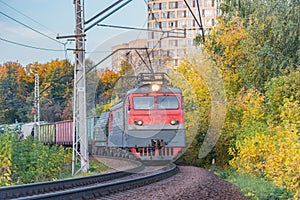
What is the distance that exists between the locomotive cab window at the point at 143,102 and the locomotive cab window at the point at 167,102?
0.32 metres

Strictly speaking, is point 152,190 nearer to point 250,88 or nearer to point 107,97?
point 250,88

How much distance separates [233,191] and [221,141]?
9.74 meters

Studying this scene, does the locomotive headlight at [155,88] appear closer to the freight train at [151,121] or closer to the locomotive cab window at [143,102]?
the freight train at [151,121]

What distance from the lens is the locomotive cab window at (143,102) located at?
20.4 m

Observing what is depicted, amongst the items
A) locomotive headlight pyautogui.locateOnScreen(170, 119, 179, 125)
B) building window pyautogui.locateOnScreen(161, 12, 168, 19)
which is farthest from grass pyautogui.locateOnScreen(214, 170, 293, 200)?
building window pyautogui.locateOnScreen(161, 12, 168, 19)

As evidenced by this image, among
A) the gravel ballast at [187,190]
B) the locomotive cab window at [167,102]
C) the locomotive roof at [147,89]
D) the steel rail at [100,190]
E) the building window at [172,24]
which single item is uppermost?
the building window at [172,24]

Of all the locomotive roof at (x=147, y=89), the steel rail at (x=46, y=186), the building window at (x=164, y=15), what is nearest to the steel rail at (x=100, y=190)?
the steel rail at (x=46, y=186)

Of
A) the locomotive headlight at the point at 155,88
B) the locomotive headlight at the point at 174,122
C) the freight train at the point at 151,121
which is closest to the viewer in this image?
the freight train at the point at 151,121

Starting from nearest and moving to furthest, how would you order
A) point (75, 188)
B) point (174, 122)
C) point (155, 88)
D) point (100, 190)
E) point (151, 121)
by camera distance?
point (100, 190) → point (75, 188) → point (151, 121) → point (174, 122) → point (155, 88)

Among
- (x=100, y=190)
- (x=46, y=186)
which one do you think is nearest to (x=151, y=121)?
(x=46, y=186)

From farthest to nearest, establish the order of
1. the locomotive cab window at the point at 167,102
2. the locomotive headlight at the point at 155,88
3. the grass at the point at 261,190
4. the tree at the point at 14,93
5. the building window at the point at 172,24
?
1. the building window at the point at 172,24
2. the tree at the point at 14,93
3. the locomotive headlight at the point at 155,88
4. the locomotive cab window at the point at 167,102
5. the grass at the point at 261,190

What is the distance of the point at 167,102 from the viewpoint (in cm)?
2078

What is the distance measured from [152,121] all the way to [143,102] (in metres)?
0.89

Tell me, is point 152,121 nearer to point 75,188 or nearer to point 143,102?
point 143,102
